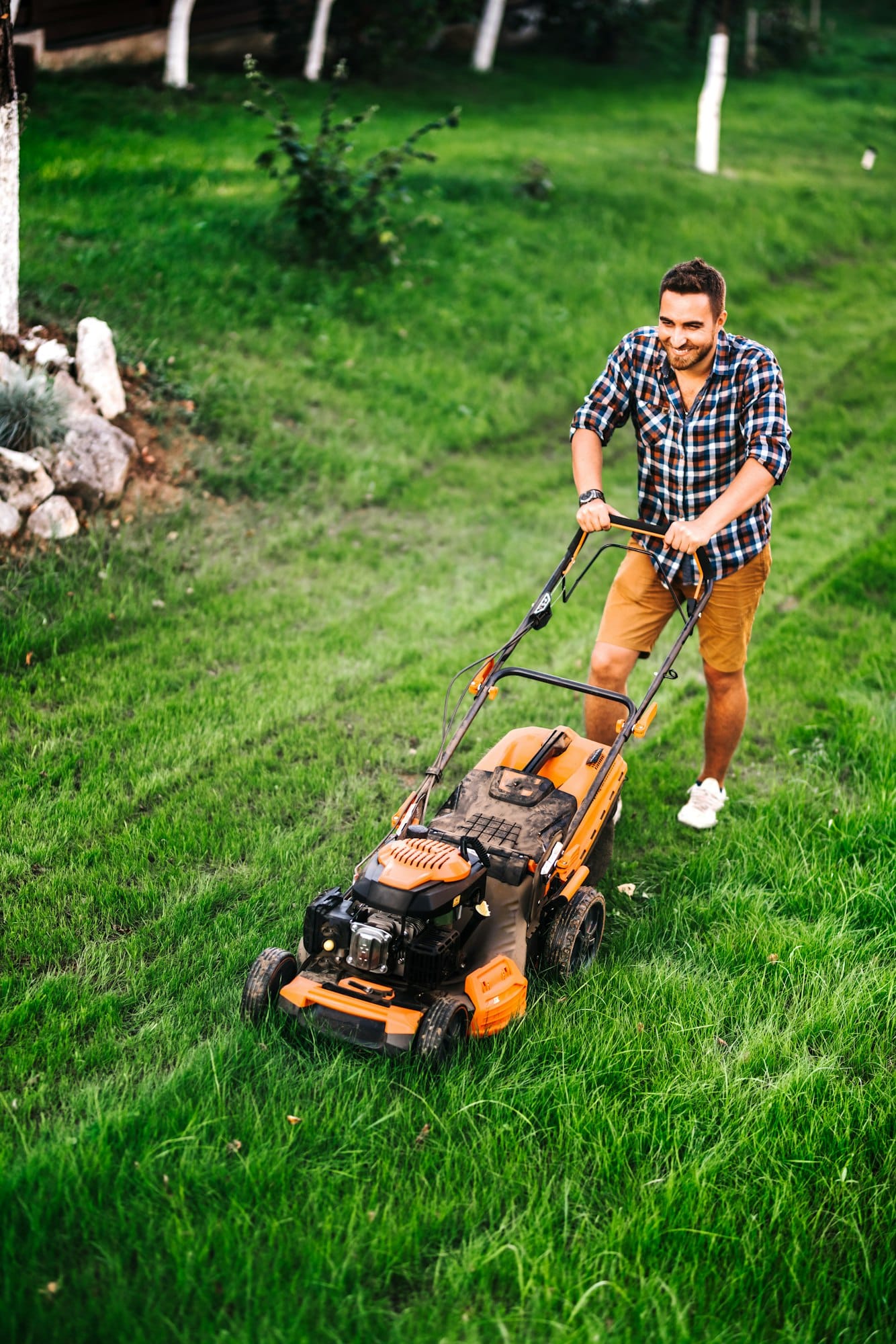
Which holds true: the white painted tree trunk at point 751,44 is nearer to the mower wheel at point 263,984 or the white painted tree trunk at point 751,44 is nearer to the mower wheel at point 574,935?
the mower wheel at point 574,935

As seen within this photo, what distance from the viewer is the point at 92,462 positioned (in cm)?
636

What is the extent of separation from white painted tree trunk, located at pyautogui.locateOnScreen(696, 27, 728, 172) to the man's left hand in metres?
14.8

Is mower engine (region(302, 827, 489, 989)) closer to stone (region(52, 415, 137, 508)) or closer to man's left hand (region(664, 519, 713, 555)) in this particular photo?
man's left hand (region(664, 519, 713, 555))

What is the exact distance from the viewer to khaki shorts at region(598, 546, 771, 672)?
4266 millimetres

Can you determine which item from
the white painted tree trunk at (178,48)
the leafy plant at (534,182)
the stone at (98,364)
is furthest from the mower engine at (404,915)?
the white painted tree trunk at (178,48)

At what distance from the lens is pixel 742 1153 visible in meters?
2.94

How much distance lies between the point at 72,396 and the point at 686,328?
4.07 m

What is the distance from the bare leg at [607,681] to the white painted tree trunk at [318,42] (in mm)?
15445

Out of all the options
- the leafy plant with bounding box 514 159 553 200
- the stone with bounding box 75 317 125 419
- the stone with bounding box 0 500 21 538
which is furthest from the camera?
the leafy plant with bounding box 514 159 553 200

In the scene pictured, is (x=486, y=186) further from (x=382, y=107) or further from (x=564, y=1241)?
(x=564, y=1241)

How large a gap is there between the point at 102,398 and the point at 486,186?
299 inches

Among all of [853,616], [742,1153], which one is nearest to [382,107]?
[853,616]

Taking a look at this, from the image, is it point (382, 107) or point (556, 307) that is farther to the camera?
point (382, 107)

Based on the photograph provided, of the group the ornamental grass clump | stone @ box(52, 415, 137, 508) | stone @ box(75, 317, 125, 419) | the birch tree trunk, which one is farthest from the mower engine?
the ornamental grass clump
